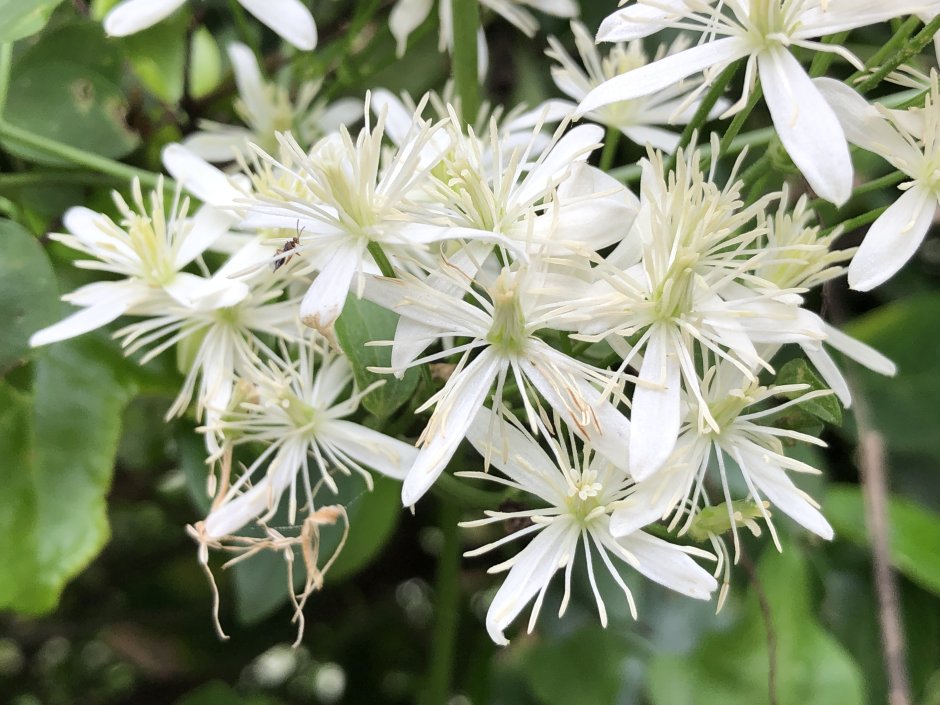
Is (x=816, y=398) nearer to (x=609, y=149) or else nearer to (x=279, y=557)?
(x=609, y=149)

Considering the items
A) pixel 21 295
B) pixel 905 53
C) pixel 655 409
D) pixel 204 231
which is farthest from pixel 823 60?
pixel 21 295

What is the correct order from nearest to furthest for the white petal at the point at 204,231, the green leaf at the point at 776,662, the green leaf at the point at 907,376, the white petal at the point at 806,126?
the white petal at the point at 806,126 < the white petal at the point at 204,231 < the green leaf at the point at 776,662 < the green leaf at the point at 907,376

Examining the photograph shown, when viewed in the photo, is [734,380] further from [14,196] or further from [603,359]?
[14,196]

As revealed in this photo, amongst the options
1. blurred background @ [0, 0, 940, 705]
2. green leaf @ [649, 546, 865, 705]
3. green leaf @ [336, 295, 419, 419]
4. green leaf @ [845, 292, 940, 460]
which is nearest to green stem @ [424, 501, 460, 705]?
blurred background @ [0, 0, 940, 705]

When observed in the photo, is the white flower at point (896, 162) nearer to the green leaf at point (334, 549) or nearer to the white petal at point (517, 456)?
the white petal at point (517, 456)

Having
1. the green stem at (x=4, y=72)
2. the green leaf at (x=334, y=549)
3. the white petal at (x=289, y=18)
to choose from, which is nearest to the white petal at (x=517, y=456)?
the green leaf at (x=334, y=549)

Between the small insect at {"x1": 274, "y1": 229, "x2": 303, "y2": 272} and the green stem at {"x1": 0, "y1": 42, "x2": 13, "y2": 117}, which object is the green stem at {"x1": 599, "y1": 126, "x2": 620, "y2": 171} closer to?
the small insect at {"x1": 274, "y1": 229, "x2": 303, "y2": 272}
